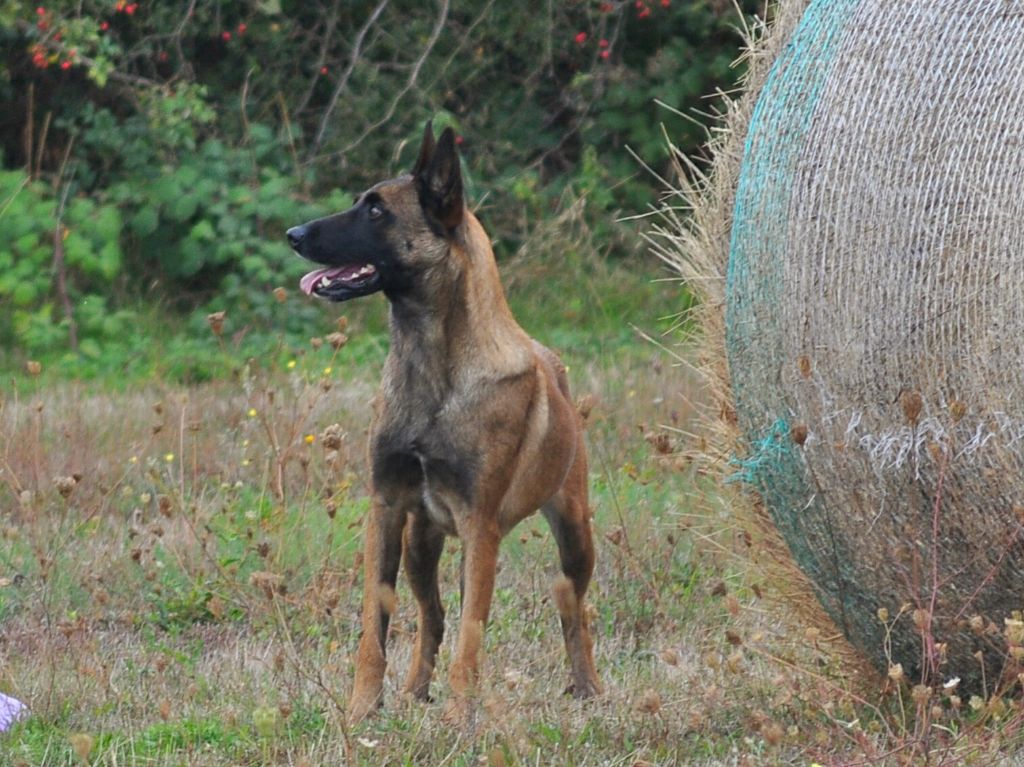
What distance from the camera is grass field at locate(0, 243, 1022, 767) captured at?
13.8 ft

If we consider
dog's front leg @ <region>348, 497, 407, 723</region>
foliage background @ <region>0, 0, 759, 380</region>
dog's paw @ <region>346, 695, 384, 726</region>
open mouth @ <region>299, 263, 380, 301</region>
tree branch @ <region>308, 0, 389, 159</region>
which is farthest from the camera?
tree branch @ <region>308, 0, 389, 159</region>

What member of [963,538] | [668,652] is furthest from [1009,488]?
[668,652]

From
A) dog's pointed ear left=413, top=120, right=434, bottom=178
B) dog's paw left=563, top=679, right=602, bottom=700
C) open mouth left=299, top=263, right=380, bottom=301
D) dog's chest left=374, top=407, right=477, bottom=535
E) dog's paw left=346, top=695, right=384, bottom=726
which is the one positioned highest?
dog's pointed ear left=413, top=120, right=434, bottom=178

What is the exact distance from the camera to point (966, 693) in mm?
4570

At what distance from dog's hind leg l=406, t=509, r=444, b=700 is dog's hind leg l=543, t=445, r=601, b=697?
40cm

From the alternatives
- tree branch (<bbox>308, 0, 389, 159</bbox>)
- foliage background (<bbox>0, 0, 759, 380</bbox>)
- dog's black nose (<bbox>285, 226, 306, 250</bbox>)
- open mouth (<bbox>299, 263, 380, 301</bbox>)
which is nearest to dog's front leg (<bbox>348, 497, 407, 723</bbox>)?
open mouth (<bbox>299, 263, 380, 301</bbox>)

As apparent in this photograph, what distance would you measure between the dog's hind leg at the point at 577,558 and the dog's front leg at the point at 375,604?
61 cm

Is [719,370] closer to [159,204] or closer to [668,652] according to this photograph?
[668,652]

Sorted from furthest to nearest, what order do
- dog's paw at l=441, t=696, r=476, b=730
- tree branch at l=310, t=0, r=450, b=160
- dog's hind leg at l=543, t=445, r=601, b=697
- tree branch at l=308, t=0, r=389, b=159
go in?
tree branch at l=308, t=0, r=389, b=159 < tree branch at l=310, t=0, r=450, b=160 < dog's hind leg at l=543, t=445, r=601, b=697 < dog's paw at l=441, t=696, r=476, b=730

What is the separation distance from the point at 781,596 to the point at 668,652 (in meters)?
1.23

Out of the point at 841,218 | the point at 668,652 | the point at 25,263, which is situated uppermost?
the point at 841,218

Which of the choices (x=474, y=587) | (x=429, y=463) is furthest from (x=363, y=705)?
(x=429, y=463)

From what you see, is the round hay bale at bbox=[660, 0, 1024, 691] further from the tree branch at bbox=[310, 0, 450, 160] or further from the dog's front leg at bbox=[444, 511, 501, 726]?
the tree branch at bbox=[310, 0, 450, 160]

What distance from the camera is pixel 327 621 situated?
570 cm
